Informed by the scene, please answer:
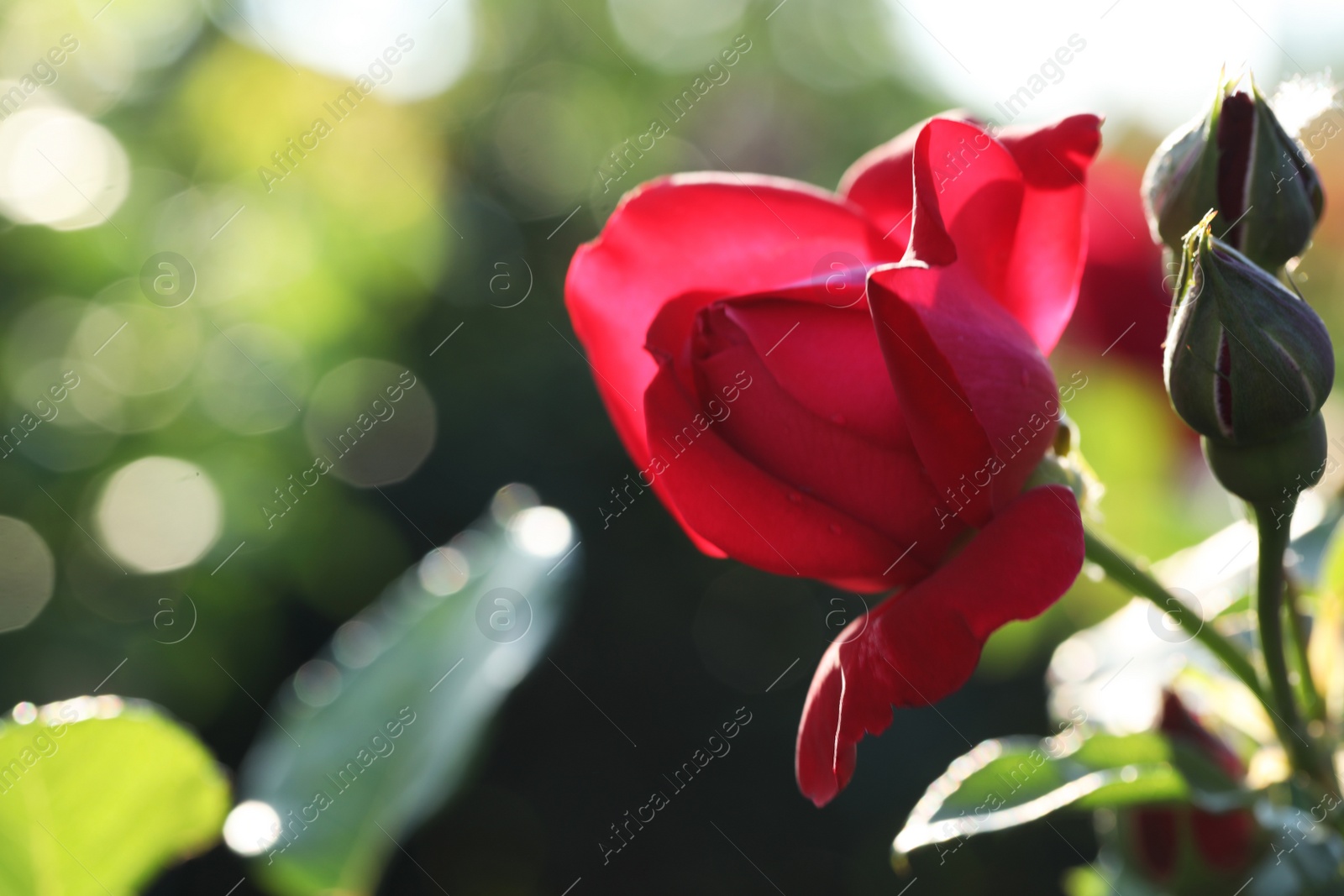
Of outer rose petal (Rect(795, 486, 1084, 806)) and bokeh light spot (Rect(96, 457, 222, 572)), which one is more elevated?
bokeh light spot (Rect(96, 457, 222, 572))

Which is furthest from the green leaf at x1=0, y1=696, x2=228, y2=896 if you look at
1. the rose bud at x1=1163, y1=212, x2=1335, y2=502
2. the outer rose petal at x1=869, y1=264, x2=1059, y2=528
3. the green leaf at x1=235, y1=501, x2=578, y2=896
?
the rose bud at x1=1163, y1=212, x2=1335, y2=502

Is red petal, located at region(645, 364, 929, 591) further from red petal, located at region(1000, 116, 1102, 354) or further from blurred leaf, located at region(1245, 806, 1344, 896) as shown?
blurred leaf, located at region(1245, 806, 1344, 896)

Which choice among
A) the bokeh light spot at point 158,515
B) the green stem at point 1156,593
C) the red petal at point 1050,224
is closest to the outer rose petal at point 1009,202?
the red petal at point 1050,224

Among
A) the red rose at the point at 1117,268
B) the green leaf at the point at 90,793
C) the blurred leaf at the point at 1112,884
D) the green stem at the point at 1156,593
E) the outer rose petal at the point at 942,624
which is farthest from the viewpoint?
the red rose at the point at 1117,268

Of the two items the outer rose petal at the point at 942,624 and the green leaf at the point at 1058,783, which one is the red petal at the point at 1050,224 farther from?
the green leaf at the point at 1058,783

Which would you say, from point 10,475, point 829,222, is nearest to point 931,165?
point 829,222

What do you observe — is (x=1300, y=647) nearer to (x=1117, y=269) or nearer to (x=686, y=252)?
A: (x=686, y=252)

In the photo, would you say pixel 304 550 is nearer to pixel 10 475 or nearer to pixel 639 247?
pixel 10 475
